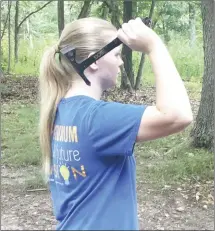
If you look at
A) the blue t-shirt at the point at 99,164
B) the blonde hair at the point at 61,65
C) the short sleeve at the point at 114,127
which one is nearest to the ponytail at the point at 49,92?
the blonde hair at the point at 61,65

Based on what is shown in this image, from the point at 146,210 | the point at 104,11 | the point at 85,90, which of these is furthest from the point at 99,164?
the point at 104,11

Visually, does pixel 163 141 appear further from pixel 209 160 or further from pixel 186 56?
pixel 186 56

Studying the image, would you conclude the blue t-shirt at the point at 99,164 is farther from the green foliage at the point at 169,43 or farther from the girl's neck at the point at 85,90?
the green foliage at the point at 169,43

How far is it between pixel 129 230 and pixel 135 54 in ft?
39.7

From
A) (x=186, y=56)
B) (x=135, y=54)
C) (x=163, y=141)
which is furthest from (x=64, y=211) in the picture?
(x=186, y=56)

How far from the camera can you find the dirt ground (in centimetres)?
339

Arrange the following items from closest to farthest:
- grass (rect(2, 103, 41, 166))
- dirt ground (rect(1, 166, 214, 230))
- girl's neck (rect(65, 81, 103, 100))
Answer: girl's neck (rect(65, 81, 103, 100)), dirt ground (rect(1, 166, 214, 230)), grass (rect(2, 103, 41, 166))

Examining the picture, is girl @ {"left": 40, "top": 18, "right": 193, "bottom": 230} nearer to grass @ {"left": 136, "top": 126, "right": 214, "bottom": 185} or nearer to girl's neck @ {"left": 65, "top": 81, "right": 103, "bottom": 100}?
girl's neck @ {"left": 65, "top": 81, "right": 103, "bottom": 100}

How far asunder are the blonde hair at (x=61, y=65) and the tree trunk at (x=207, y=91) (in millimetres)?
3350

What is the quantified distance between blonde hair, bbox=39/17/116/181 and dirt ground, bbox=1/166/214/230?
202 cm

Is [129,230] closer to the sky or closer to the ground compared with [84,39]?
closer to the ground

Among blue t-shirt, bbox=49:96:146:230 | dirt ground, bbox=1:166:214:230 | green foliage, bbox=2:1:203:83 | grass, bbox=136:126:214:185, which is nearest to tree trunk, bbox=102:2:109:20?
green foliage, bbox=2:1:203:83

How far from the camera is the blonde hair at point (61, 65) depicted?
1417 millimetres

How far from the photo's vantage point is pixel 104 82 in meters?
1.42
